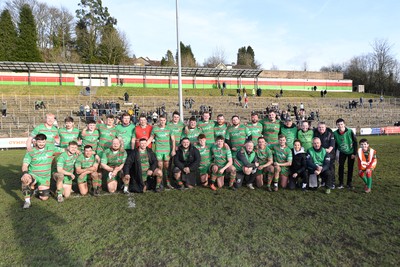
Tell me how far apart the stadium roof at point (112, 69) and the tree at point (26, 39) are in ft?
24.5

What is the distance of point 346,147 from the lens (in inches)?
268

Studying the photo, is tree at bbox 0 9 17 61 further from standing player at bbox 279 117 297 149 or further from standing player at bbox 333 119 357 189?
standing player at bbox 333 119 357 189

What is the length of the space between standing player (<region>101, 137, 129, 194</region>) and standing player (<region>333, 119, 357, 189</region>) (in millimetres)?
5327

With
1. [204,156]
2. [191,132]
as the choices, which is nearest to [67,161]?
[191,132]

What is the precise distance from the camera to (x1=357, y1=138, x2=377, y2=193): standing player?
20.3 feet

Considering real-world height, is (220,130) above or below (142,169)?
above

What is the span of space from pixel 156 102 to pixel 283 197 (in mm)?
24537

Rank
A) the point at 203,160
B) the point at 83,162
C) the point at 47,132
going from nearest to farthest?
the point at 83,162 → the point at 47,132 → the point at 203,160

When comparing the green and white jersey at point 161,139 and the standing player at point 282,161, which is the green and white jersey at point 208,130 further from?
the standing player at point 282,161

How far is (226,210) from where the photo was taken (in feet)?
16.9

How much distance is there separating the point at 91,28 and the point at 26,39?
12.7 m

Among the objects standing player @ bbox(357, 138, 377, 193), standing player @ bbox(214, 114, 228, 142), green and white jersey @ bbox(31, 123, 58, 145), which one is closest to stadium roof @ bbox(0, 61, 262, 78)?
green and white jersey @ bbox(31, 123, 58, 145)

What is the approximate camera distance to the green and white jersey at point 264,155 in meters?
6.76

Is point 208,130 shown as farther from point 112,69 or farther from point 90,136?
point 112,69
